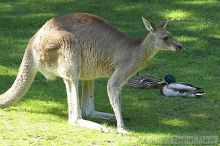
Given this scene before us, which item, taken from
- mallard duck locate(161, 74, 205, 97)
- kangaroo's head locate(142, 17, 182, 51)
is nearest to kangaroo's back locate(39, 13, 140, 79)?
kangaroo's head locate(142, 17, 182, 51)

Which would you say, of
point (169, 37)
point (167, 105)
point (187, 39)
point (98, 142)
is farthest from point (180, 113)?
point (187, 39)

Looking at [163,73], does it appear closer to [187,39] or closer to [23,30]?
[187,39]

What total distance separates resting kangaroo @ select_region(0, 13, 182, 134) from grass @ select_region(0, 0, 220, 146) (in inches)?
18.6

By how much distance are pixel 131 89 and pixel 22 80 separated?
8.97ft

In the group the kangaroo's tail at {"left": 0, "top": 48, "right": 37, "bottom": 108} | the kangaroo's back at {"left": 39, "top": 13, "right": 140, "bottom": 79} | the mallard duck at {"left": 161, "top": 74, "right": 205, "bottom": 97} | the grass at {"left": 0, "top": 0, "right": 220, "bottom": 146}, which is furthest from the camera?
the mallard duck at {"left": 161, "top": 74, "right": 205, "bottom": 97}

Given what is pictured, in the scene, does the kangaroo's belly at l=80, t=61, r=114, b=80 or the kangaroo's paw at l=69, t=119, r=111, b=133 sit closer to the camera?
the kangaroo's paw at l=69, t=119, r=111, b=133

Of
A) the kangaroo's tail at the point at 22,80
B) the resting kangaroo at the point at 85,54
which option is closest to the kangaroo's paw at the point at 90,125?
the resting kangaroo at the point at 85,54

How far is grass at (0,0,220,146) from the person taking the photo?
8459mm

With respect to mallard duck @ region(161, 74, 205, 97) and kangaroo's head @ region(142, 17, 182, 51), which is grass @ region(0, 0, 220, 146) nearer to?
mallard duck @ region(161, 74, 205, 97)

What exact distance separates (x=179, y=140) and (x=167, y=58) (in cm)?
545

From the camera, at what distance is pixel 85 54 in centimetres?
903

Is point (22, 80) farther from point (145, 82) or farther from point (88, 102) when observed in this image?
point (145, 82)

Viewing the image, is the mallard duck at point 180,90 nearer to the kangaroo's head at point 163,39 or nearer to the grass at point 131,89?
the grass at point 131,89

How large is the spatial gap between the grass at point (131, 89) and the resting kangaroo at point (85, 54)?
1.55 ft
